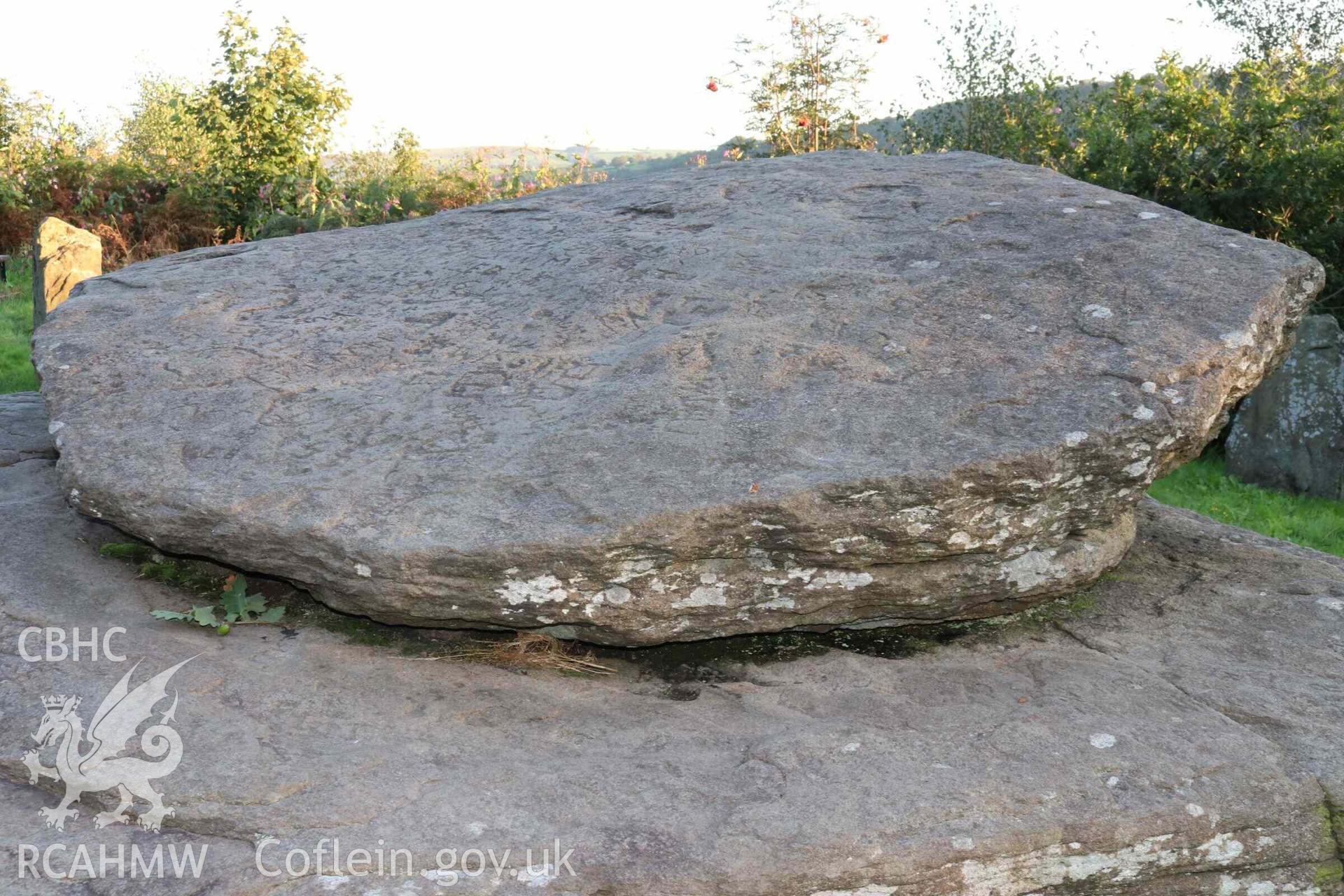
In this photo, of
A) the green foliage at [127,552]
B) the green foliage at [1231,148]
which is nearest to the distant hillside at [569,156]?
the green foliage at [1231,148]

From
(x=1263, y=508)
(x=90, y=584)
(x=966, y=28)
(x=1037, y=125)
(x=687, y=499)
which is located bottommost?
(x=1263, y=508)

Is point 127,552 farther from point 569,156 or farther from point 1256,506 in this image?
point 569,156

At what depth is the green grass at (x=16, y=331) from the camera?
8250 millimetres

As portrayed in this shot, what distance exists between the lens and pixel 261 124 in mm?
11484

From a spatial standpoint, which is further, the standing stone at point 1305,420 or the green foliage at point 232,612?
the standing stone at point 1305,420

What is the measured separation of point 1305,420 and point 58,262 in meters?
9.20

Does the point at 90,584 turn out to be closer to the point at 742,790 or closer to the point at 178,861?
the point at 178,861

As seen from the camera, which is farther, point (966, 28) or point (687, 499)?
point (966, 28)

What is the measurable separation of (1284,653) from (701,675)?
1.98 metres

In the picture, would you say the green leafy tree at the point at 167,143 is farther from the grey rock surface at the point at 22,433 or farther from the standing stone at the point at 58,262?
the grey rock surface at the point at 22,433

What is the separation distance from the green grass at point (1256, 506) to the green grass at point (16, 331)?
7627mm

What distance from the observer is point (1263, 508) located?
23.1 ft

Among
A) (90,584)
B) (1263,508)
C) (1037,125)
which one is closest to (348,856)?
(90,584)

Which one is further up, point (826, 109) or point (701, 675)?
point (826, 109)
